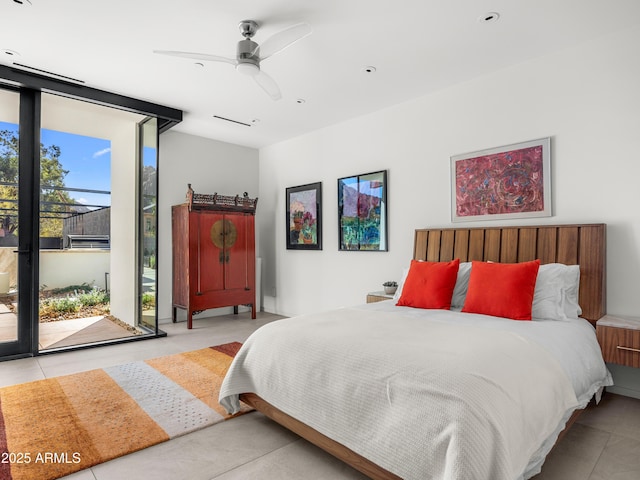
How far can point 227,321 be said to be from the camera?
17.3ft

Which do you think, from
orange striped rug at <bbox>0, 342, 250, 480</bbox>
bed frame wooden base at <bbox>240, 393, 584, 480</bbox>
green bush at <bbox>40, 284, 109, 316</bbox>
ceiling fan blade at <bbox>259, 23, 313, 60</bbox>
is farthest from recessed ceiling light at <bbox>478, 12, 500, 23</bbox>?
green bush at <bbox>40, 284, 109, 316</bbox>

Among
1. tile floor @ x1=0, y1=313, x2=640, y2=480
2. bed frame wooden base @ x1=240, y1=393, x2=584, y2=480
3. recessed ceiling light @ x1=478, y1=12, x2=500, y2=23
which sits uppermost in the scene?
recessed ceiling light @ x1=478, y1=12, x2=500, y2=23

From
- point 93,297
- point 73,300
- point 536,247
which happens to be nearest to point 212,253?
point 93,297

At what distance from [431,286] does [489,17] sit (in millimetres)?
1930

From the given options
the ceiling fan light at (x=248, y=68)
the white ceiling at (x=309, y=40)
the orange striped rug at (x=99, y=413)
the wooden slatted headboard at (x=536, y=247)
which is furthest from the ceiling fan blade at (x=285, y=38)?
the orange striped rug at (x=99, y=413)

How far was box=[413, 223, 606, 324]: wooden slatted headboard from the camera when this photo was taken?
2723mm

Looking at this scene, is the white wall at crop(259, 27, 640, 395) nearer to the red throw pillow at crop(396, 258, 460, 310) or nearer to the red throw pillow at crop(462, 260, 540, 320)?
the red throw pillow at crop(462, 260, 540, 320)

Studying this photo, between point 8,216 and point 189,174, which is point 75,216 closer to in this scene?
point 8,216

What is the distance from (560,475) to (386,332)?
102 centimetres

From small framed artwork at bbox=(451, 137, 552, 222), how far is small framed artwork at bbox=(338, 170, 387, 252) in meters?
0.84

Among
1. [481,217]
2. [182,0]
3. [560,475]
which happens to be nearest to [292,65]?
[182,0]

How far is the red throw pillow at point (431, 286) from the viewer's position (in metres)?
2.92

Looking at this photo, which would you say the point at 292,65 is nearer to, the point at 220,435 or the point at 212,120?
the point at 212,120

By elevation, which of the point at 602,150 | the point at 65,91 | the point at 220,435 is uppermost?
the point at 65,91
